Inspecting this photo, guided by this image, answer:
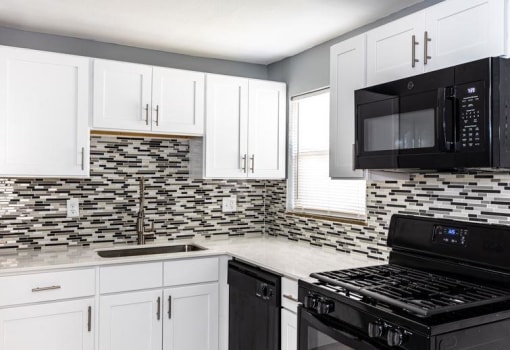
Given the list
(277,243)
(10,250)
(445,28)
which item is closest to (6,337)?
(10,250)

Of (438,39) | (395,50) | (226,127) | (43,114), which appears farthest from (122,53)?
(438,39)

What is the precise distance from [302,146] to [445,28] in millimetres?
1569

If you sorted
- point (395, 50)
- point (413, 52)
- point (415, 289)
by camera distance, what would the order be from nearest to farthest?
point (415, 289) < point (413, 52) < point (395, 50)

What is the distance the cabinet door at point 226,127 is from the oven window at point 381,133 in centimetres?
128

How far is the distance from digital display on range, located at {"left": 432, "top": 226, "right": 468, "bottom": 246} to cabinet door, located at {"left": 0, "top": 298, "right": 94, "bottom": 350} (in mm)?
1823

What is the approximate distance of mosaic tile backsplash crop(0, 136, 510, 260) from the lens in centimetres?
242

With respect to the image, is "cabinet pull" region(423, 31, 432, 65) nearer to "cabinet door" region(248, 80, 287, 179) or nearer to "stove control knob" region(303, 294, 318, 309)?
"stove control knob" region(303, 294, 318, 309)

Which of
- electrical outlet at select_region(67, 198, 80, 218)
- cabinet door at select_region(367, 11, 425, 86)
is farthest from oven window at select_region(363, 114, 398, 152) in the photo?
electrical outlet at select_region(67, 198, 80, 218)

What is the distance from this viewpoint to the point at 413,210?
7.64 feet

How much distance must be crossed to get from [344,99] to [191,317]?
62.6 inches

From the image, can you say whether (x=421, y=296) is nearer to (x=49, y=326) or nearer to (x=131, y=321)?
(x=131, y=321)

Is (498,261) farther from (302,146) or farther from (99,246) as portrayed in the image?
(99,246)

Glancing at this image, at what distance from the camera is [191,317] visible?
9.09ft

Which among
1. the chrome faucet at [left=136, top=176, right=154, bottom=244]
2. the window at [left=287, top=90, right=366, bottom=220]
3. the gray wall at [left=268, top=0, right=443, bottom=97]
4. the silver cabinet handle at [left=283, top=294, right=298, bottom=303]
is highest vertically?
the gray wall at [left=268, top=0, right=443, bottom=97]
